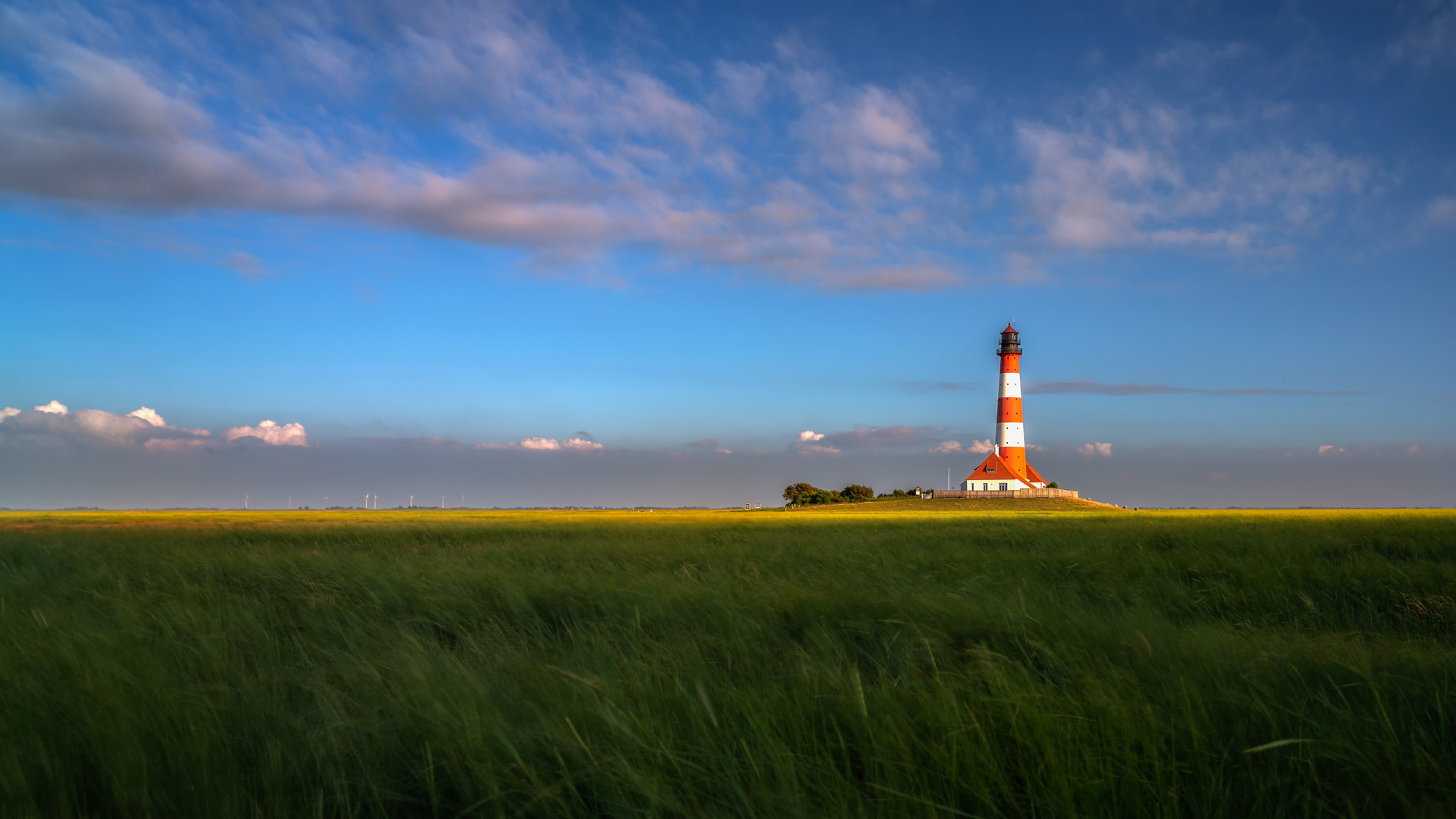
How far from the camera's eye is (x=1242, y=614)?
5.69 metres

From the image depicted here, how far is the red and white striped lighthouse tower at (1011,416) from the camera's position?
65.9 metres

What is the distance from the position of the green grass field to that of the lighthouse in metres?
62.8

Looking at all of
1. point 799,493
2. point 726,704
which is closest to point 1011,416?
point 799,493

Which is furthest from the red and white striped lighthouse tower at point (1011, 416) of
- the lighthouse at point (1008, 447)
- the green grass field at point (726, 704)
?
the green grass field at point (726, 704)

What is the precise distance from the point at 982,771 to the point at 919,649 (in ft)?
5.58

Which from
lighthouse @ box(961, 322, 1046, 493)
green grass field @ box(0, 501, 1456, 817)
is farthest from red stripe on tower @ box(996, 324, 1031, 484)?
green grass field @ box(0, 501, 1456, 817)

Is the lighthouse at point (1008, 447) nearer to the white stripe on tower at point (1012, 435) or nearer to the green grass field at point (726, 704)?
the white stripe on tower at point (1012, 435)

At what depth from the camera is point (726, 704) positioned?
2.66m

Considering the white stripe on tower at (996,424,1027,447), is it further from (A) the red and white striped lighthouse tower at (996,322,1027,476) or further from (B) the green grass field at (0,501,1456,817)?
(B) the green grass field at (0,501,1456,817)

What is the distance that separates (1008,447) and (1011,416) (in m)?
3.05

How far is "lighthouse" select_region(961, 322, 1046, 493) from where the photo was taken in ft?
214

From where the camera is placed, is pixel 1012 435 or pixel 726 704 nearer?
pixel 726 704

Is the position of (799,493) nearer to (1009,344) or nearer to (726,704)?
(1009,344)

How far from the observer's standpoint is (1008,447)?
6594cm
